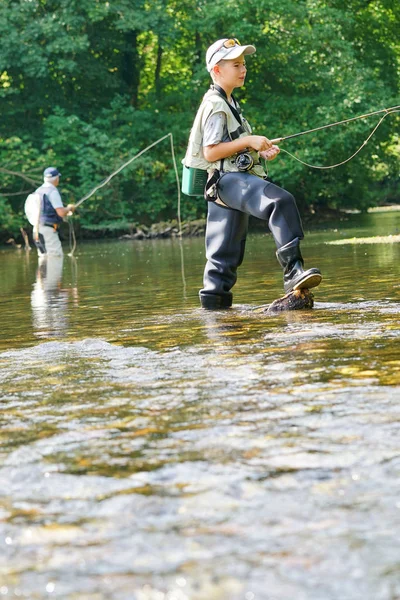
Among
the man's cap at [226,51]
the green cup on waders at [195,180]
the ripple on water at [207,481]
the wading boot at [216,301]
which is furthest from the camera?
the wading boot at [216,301]

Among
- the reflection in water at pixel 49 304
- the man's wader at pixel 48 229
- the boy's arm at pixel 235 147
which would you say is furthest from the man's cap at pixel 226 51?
the man's wader at pixel 48 229

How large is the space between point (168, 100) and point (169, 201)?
4.04 m

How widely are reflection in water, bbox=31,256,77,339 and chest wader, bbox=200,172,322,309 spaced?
116 cm

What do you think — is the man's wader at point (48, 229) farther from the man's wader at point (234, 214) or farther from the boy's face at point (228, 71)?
the boy's face at point (228, 71)

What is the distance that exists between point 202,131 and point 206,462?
15.9ft

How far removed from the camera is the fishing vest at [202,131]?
7.65 metres

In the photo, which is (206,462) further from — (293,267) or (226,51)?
(226,51)

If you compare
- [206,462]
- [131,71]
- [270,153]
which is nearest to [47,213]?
[270,153]

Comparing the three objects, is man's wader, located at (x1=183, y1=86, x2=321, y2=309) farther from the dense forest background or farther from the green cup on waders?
the dense forest background

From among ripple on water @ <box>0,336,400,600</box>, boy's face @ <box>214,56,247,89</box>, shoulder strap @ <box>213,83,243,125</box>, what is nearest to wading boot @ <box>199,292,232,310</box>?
shoulder strap @ <box>213,83,243,125</box>

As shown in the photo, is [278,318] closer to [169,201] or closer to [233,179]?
[233,179]

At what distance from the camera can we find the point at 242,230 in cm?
804

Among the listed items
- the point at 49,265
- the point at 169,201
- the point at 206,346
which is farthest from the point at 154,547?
Result: the point at 169,201

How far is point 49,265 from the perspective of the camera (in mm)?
18828
